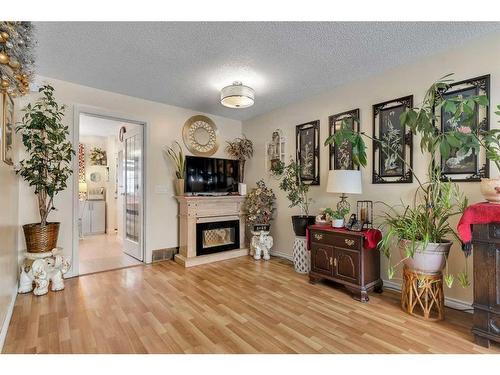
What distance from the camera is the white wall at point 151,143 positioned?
307 centimetres

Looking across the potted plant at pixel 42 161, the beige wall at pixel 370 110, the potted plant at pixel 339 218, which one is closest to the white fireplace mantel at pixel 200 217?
the beige wall at pixel 370 110

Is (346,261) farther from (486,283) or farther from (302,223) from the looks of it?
(486,283)

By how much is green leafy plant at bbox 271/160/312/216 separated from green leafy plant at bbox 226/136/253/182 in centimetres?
84

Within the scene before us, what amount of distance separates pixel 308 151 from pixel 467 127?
1.79 meters

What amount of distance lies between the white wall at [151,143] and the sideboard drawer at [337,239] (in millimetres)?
2269

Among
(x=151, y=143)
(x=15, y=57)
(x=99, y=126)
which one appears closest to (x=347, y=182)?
(x=15, y=57)

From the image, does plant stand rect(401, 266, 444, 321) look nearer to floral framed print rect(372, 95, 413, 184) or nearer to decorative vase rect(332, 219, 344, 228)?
decorative vase rect(332, 219, 344, 228)

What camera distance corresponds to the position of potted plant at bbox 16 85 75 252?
2600mm

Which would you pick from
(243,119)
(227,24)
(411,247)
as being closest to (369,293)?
(411,247)

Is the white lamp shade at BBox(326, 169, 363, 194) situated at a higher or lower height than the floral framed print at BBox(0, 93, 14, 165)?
lower

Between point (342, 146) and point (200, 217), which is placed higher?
point (342, 146)

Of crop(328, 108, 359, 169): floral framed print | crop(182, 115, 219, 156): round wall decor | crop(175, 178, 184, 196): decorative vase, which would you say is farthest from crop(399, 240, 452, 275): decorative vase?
crop(182, 115, 219, 156): round wall decor

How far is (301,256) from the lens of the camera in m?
3.25
